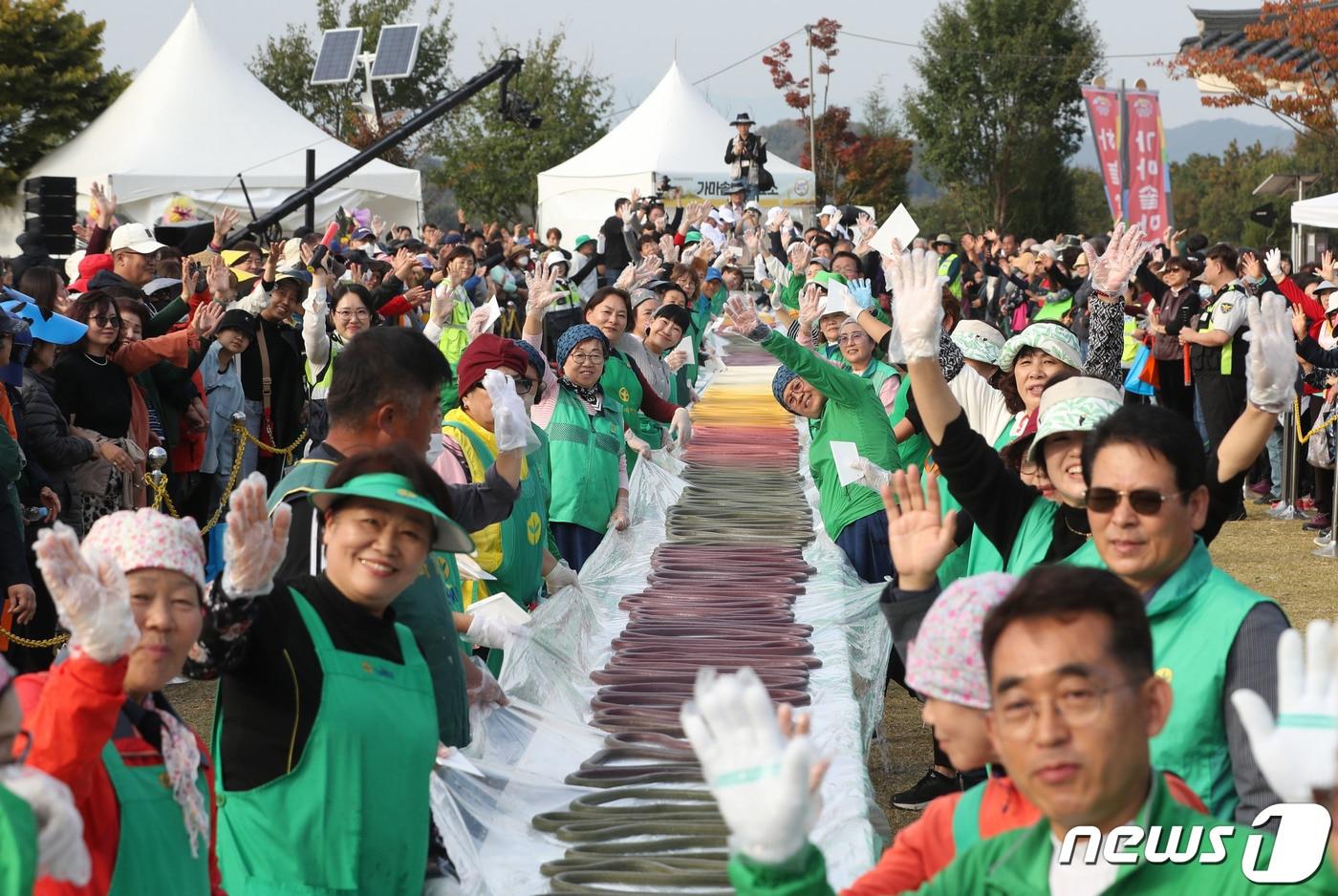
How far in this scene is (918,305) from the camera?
3512mm

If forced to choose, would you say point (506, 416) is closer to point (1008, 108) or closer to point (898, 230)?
point (898, 230)

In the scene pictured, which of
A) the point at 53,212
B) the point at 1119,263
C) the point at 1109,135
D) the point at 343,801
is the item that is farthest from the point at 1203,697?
the point at 1109,135

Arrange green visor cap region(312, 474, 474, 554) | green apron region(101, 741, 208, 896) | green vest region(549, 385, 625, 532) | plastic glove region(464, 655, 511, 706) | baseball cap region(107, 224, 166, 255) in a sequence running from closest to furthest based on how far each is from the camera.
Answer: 1. green apron region(101, 741, 208, 896)
2. green visor cap region(312, 474, 474, 554)
3. plastic glove region(464, 655, 511, 706)
4. green vest region(549, 385, 625, 532)
5. baseball cap region(107, 224, 166, 255)

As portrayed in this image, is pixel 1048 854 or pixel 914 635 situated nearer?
pixel 1048 854

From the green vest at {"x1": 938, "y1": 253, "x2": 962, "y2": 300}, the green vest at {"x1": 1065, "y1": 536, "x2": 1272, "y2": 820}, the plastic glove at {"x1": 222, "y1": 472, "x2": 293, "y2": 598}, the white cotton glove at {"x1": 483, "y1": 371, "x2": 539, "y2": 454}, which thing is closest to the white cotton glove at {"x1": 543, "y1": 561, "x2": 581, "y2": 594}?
the white cotton glove at {"x1": 483, "y1": 371, "x2": 539, "y2": 454}

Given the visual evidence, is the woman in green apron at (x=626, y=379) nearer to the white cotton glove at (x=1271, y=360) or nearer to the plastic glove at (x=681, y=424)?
the plastic glove at (x=681, y=424)

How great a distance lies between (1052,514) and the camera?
11.1ft

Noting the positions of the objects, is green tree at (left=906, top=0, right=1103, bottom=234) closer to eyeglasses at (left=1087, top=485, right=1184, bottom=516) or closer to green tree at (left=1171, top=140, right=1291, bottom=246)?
green tree at (left=1171, top=140, right=1291, bottom=246)

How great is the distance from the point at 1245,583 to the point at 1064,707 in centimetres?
761

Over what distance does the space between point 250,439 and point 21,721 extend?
6129 mm

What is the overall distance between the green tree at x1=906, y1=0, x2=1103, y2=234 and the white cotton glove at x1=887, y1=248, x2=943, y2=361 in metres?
38.6

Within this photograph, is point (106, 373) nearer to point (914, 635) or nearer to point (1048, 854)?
point (914, 635)

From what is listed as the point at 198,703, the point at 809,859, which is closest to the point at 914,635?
the point at 809,859

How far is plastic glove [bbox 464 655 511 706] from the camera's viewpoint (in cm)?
417
